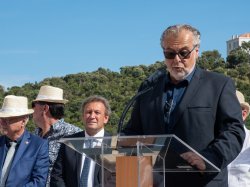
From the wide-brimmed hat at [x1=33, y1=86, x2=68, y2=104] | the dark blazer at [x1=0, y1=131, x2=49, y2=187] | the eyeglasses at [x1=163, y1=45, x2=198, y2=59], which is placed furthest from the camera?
the wide-brimmed hat at [x1=33, y1=86, x2=68, y2=104]

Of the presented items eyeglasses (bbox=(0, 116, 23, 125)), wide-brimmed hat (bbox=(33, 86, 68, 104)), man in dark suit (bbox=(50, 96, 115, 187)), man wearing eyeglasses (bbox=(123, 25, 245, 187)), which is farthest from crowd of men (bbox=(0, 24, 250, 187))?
wide-brimmed hat (bbox=(33, 86, 68, 104))

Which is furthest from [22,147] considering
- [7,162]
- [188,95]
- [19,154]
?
[188,95]

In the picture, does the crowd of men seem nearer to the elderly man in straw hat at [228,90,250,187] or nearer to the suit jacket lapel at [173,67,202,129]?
the suit jacket lapel at [173,67,202,129]

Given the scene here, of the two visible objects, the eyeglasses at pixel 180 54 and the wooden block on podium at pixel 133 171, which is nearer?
the wooden block on podium at pixel 133 171

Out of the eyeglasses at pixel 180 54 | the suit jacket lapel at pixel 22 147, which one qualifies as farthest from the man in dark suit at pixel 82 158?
the eyeglasses at pixel 180 54

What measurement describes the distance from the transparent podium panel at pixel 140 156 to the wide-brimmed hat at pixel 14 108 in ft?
8.23

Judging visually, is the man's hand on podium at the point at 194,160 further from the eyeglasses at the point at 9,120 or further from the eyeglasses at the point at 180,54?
the eyeglasses at the point at 9,120

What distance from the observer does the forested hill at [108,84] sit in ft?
63.8

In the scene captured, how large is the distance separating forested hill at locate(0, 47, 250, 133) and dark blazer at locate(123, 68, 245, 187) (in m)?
9.81

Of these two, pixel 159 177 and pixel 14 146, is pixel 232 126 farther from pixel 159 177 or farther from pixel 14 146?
pixel 14 146

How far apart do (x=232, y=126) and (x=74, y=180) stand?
2406mm

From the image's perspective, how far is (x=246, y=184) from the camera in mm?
5125

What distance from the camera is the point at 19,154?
17.2 feet

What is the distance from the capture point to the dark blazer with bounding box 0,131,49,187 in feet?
16.8
